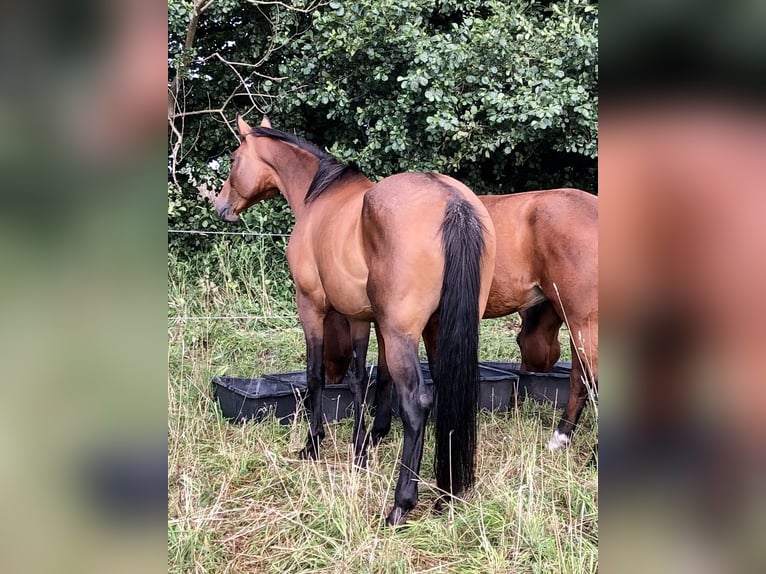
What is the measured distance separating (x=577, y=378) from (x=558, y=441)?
1.25 ft

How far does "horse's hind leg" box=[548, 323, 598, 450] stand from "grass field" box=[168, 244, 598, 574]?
8 cm

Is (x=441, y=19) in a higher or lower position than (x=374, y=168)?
higher

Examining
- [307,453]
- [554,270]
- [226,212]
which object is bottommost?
[307,453]

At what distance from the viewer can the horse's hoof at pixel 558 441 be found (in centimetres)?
312

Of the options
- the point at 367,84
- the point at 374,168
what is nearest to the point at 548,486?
the point at 374,168

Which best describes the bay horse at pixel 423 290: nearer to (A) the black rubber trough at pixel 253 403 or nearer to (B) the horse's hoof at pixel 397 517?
(B) the horse's hoof at pixel 397 517

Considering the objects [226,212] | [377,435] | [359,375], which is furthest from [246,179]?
[377,435]

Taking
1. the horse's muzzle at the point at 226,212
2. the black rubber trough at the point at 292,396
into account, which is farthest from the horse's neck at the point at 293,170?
the black rubber trough at the point at 292,396

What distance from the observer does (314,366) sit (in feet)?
10.8

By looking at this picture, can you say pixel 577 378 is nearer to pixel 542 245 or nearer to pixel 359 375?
pixel 542 245

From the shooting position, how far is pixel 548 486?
8.32 feet

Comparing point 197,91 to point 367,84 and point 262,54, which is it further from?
point 367,84
